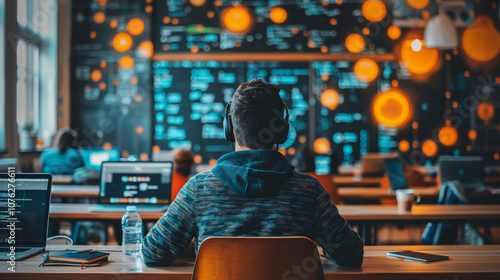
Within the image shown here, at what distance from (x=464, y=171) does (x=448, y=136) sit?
3298mm

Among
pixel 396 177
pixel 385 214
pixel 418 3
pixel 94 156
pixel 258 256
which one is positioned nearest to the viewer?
pixel 258 256

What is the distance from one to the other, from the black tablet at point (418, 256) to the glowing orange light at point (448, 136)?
596cm

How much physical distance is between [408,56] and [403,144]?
2693 mm

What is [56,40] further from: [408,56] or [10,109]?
[408,56]

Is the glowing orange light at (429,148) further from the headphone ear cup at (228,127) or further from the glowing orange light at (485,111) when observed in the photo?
the headphone ear cup at (228,127)

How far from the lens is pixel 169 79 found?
299 inches

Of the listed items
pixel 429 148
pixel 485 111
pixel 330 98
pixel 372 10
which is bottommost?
pixel 429 148

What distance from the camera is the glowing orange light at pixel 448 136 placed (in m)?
7.60

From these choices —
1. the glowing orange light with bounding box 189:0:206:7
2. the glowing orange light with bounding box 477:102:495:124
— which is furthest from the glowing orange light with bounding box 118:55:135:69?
the glowing orange light with bounding box 477:102:495:124

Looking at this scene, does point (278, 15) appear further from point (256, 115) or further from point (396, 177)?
point (256, 115)

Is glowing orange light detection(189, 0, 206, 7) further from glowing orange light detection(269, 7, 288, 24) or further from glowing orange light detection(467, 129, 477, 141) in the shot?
glowing orange light detection(467, 129, 477, 141)

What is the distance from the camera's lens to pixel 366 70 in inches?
287

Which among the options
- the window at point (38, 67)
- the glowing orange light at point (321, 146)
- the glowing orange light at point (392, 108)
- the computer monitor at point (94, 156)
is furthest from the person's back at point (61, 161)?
the glowing orange light at point (392, 108)

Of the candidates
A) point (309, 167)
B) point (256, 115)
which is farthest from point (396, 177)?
point (256, 115)
